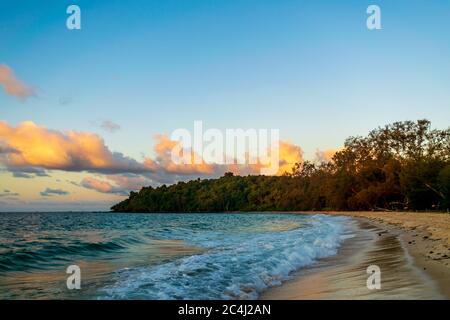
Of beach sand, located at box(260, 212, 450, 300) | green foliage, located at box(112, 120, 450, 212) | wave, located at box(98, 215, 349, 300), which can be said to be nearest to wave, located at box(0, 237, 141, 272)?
wave, located at box(98, 215, 349, 300)

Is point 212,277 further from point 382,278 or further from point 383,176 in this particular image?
point 383,176

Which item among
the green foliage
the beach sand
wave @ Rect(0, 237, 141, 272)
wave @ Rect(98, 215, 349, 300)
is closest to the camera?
the beach sand

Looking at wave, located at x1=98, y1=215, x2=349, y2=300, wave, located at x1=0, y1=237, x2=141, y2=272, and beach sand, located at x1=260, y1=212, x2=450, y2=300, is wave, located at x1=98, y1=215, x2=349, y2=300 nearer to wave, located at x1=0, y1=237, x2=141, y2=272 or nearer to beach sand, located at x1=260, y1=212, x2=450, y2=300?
beach sand, located at x1=260, y1=212, x2=450, y2=300

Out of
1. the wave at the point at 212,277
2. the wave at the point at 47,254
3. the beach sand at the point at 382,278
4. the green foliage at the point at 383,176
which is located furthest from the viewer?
the green foliage at the point at 383,176

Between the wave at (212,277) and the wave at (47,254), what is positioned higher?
the wave at (212,277)

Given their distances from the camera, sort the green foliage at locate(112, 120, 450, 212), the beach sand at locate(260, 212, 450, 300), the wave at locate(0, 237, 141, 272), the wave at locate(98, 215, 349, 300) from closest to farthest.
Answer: the beach sand at locate(260, 212, 450, 300) → the wave at locate(98, 215, 349, 300) → the wave at locate(0, 237, 141, 272) → the green foliage at locate(112, 120, 450, 212)

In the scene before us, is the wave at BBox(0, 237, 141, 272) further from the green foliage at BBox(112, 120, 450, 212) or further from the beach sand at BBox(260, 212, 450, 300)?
the green foliage at BBox(112, 120, 450, 212)

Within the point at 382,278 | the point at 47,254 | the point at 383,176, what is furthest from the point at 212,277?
the point at 383,176

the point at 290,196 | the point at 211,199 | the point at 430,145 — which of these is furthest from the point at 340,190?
the point at 211,199

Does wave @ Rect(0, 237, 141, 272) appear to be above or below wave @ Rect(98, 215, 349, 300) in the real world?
below

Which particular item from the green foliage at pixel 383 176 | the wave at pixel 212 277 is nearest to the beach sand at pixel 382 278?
the wave at pixel 212 277

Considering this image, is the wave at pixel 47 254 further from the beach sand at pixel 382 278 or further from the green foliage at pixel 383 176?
the green foliage at pixel 383 176

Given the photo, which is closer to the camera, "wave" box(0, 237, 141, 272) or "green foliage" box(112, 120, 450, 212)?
"wave" box(0, 237, 141, 272)
